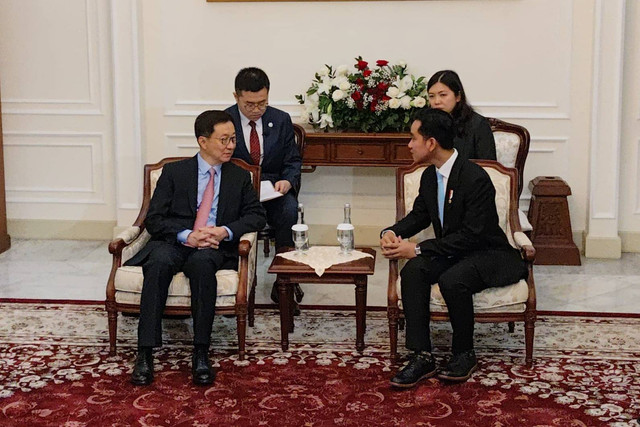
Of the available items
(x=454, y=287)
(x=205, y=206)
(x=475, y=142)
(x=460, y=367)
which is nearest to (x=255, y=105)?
(x=205, y=206)

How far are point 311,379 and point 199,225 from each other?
3.69 ft

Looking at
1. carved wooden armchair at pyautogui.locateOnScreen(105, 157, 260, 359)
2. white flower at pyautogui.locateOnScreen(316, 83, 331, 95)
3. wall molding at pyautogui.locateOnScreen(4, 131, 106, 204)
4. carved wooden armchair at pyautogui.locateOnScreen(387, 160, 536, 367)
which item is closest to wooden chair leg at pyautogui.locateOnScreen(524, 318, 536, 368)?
carved wooden armchair at pyautogui.locateOnScreen(387, 160, 536, 367)

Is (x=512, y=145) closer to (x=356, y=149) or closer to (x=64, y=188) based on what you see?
(x=356, y=149)

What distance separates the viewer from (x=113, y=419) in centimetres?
454

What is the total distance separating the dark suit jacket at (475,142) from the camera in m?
6.07

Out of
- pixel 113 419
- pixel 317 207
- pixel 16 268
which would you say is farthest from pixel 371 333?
pixel 16 268

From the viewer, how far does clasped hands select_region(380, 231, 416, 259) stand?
17.3 feet

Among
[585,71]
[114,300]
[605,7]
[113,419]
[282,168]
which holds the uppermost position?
[605,7]

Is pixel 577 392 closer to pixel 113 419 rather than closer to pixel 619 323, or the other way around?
pixel 619 323

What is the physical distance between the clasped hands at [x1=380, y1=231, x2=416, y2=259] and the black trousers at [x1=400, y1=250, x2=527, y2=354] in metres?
0.09

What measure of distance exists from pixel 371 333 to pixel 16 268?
119 inches

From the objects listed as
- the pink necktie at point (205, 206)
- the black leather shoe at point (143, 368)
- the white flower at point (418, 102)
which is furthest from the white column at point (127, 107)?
the black leather shoe at point (143, 368)

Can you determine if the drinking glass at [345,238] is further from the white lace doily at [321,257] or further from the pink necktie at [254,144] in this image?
the pink necktie at [254,144]

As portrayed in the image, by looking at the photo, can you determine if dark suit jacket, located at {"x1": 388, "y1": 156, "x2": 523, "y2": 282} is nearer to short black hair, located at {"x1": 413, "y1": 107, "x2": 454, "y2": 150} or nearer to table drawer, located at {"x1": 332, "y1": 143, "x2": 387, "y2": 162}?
Result: short black hair, located at {"x1": 413, "y1": 107, "x2": 454, "y2": 150}
